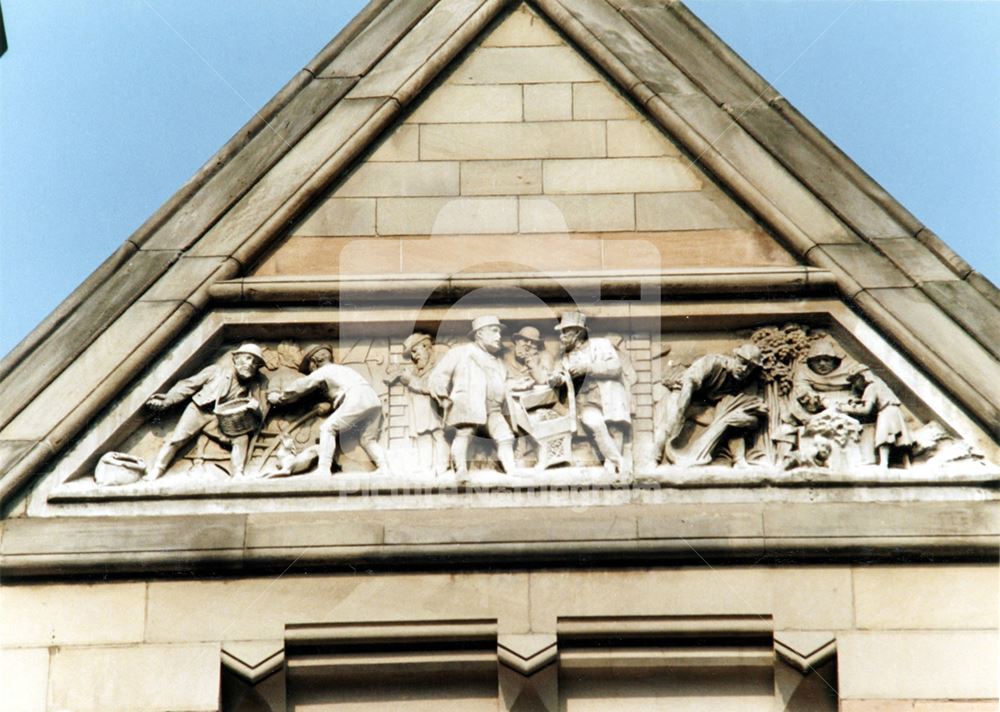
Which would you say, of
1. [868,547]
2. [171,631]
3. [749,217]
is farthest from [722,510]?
[171,631]

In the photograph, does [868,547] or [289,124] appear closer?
[868,547]

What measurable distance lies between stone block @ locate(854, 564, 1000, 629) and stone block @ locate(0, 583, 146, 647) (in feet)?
11.7

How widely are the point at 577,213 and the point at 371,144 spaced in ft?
4.08

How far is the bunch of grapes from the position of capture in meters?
13.6

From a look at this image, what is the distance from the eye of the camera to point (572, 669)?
12844 millimetres

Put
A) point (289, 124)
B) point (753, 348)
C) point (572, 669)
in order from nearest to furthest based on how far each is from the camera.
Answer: point (572, 669) → point (753, 348) → point (289, 124)

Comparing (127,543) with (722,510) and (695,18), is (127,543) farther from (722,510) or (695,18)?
(695,18)

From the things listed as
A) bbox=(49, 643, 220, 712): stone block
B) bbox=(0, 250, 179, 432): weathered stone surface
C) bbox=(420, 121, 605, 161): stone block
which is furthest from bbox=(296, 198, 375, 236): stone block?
bbox=(49, 643, 220, 712): stone block

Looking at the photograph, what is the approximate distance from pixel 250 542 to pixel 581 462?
174cm

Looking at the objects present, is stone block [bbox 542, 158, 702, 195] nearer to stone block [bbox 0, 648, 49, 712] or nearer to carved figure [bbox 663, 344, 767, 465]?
carved figure [bbox 663, 344, 767, 465]

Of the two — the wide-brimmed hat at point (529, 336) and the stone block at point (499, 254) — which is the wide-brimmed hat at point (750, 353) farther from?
the wide-brimmed hat at point (529, 336)

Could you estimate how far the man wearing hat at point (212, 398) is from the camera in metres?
13.5

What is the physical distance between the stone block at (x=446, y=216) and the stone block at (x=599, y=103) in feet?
2.49

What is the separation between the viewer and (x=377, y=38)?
14922mm
